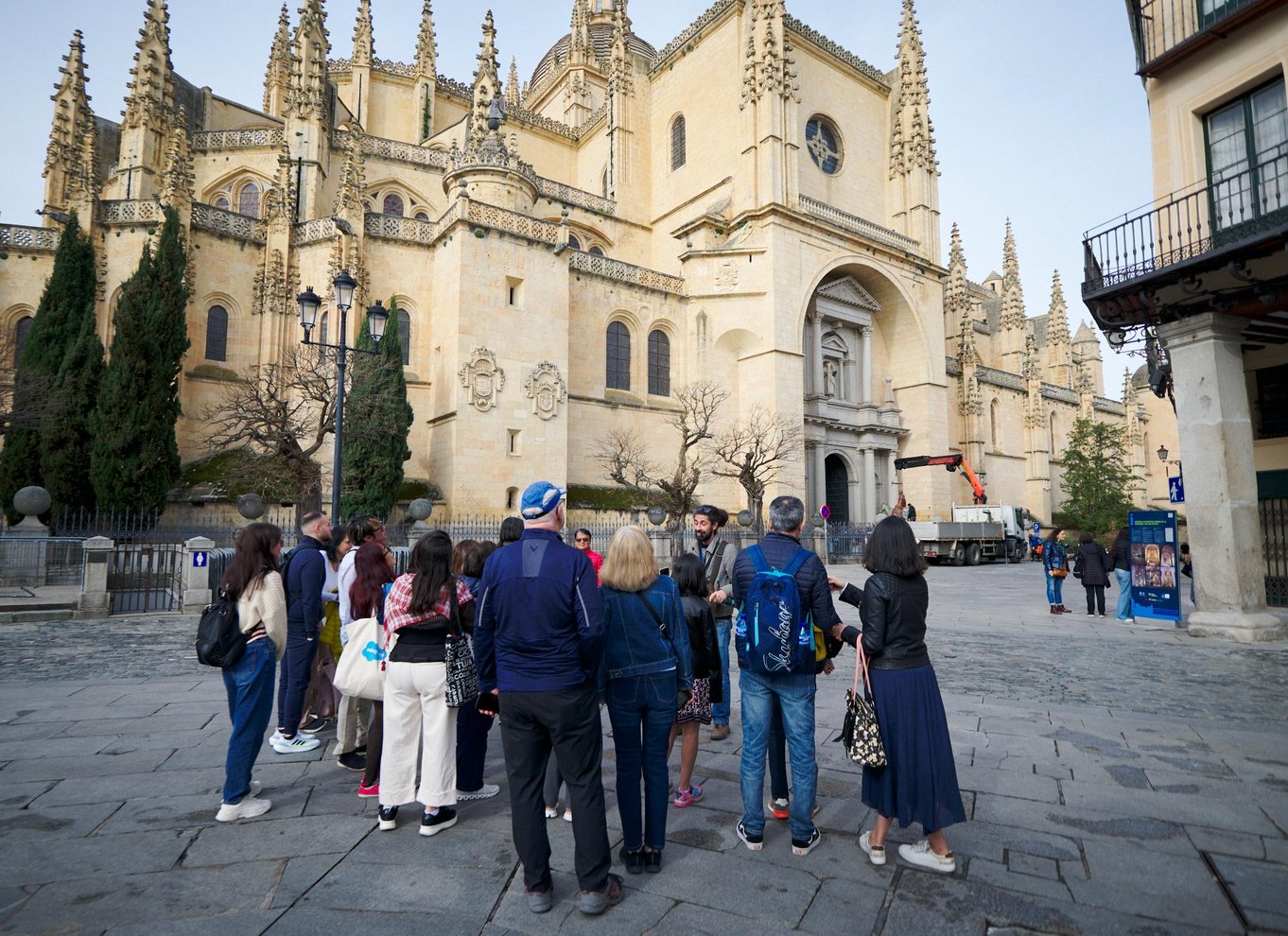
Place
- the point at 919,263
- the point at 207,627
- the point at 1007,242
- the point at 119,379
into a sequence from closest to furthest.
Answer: the point at 207,627, the point at 119,379, the point at 919,263, the point at 1007,242

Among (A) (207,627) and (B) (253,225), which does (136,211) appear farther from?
(A) (207,627)

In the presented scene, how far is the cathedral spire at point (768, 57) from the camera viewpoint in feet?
89.5

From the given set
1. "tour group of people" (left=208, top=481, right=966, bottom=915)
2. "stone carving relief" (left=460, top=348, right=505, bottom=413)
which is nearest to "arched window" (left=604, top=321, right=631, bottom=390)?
"stone carving relief" (left=460, top=348, right=505, bottom=413)

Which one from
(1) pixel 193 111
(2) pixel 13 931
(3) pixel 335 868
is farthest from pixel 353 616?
(1) pixel 193 111

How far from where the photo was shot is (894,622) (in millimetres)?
3338

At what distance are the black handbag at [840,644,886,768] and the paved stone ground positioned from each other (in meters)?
0.53

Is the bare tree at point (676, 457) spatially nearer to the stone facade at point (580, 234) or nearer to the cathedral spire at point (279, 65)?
the stone facade at point (580, 234)

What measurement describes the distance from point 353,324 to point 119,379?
612cm

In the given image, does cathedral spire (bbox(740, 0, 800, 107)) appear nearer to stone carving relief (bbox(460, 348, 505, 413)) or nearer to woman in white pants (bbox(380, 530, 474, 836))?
stone carving relief (bbox(460, 348, 505, 413))

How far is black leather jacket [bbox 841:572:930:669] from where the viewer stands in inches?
131

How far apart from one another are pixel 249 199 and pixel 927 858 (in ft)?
100

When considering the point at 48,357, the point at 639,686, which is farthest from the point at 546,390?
the point at 639,686

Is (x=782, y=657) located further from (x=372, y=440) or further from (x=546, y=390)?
(x=546, y=390)

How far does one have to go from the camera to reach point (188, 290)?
65.9 feet
